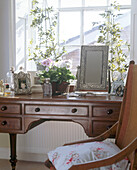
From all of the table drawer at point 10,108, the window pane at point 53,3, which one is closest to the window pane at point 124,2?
the window pane at point 53,3

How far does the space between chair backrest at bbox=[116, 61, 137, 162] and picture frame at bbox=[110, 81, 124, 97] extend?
613 millimetres

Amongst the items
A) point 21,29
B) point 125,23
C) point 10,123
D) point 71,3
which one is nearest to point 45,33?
point 21,29

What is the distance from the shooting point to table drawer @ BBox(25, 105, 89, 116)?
240 centimetres

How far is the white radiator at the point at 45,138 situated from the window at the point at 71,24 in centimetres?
66

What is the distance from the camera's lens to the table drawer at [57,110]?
2396mm

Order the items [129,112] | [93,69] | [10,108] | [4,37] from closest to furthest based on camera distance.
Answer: [129,112], [10,108], [93,69], [4,37]

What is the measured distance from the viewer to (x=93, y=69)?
2.79m

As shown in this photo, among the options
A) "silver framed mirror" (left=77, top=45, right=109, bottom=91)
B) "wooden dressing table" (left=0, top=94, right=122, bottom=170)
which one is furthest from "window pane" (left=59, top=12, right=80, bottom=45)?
"wooden dressing table" (left=0, top=94, right=122, bottom=170)

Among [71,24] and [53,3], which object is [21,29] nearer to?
[53,3]

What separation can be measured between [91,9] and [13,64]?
3.56ft

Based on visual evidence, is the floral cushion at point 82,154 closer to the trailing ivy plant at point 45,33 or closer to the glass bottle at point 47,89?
the glass bottle at point 47,89

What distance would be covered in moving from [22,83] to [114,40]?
1.11 meters

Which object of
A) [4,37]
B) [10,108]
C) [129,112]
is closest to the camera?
[129,112]

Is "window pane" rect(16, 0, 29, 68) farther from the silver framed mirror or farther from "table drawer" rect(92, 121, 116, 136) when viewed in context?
"table drawer" rect(92, 121, 116, 136)
